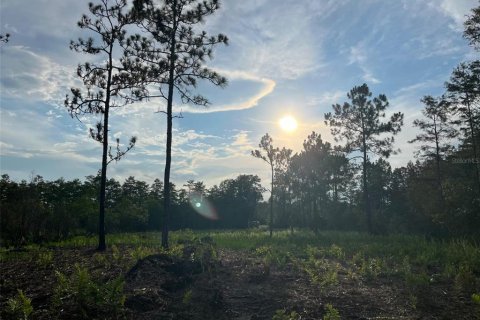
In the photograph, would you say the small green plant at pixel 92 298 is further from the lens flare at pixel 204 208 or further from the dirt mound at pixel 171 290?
the lens flare at pixel 204 208

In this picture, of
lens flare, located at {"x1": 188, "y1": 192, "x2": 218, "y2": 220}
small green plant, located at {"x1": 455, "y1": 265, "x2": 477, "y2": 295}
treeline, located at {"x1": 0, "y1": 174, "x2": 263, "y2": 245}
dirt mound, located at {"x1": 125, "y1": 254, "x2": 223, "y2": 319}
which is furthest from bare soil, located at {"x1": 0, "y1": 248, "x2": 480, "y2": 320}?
lens flare, located at {"x1": 188, "y1": 192, "x2": 218, "y2": 220}

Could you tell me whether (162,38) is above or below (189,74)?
above

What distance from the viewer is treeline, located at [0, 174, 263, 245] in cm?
2778

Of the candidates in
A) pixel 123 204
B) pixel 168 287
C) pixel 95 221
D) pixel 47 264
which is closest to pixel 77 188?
pixel 123 204

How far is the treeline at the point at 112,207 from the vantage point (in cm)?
2778

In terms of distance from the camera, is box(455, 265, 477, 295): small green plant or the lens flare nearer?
box(455, 265, 477, 295): small green plant

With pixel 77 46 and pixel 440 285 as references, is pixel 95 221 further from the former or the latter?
pixel 440 285

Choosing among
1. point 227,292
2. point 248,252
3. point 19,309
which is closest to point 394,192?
point 248,252

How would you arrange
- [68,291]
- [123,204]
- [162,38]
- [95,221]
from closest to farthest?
1. [68,291]
2. [162,38]
3. [95,221]
4. [123,204]

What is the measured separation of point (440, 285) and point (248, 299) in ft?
14.9

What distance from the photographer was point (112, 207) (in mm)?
57562

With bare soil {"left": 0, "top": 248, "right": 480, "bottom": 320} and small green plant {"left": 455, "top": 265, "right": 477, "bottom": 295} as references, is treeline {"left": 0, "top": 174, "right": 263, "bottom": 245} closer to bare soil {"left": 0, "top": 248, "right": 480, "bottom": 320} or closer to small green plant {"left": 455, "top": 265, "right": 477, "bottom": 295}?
bare soil {"left": 0, "top": 248, "right": 480, "bottom": 320}

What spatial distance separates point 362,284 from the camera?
28.6 ft

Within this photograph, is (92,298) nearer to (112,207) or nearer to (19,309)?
(19,309)
